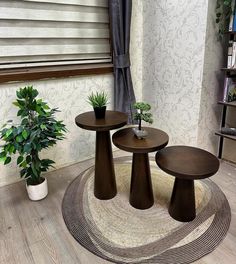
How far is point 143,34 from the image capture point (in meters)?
2.48

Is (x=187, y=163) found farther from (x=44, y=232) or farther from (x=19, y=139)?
(x=19, y=139)

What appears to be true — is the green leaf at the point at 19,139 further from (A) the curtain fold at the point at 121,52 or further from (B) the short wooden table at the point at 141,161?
(A) the curtain fold at the point at 121,52

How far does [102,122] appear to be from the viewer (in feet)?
5.32

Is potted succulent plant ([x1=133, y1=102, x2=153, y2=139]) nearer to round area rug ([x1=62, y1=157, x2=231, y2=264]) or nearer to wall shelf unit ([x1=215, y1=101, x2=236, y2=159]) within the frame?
round area rug ([x1=62, y1=157, x2=231, y2=264])

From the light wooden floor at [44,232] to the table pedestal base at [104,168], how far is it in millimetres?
335

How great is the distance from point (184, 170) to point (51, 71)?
138cm

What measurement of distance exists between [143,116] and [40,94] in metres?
1.00

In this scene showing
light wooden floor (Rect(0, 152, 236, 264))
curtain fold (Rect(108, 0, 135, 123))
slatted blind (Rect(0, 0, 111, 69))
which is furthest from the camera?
curtain fold (Rect(108, 0, 135, 123))

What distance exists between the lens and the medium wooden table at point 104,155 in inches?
64.6

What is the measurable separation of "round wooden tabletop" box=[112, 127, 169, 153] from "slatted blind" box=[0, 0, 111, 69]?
992 millimetres

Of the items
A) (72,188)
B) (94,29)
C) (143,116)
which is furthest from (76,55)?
(72,188)

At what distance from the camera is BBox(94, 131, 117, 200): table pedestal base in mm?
1679

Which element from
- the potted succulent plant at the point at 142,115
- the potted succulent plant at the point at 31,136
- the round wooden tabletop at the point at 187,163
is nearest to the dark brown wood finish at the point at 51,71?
the potted succulent plant at the point at 31,136

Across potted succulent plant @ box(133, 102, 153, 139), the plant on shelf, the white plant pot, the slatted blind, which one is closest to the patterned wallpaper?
the plant on shelf
